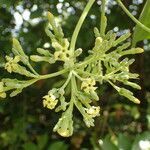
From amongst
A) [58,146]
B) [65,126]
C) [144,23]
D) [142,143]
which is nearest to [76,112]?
[58,146]

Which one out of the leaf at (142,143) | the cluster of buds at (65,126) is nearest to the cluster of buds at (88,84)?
the cluster of buds at (65,126)

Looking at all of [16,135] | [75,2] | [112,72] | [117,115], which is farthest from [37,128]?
[112,72]

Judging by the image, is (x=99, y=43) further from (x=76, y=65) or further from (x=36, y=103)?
(x=36, y=103)

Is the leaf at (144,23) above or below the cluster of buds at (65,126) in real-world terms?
above

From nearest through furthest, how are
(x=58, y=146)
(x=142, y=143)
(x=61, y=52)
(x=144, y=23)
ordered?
(x=61, y=52), (x=144, y=23), (x=142, y=143), (x=58, y=146)

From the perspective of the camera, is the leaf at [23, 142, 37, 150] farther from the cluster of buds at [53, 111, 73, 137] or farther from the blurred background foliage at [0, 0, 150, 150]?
the cluster of buds at [53, 111, 73, 137]

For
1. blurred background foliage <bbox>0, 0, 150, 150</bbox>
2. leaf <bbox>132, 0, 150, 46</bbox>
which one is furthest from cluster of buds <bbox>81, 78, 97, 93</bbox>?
blurred background foliage <bbox>0, 0, 150, 150</bbox>

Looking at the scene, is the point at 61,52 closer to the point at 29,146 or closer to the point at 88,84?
the point at 88,84

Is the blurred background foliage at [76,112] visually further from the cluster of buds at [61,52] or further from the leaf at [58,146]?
the cluster of buds at [61,52]
